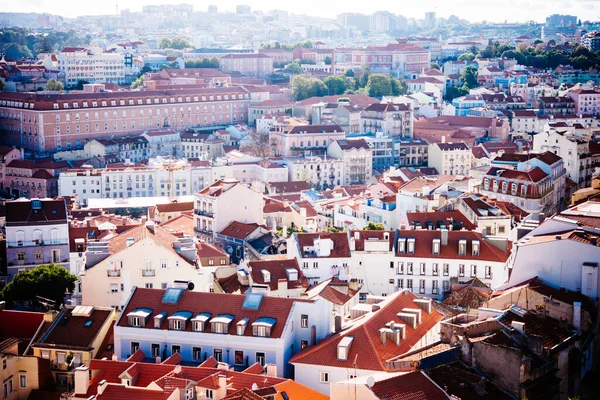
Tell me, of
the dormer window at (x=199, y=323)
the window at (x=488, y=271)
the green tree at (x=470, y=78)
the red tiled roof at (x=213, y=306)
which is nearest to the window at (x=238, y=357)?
Result: the red tiled roof at (x=213, y=306)

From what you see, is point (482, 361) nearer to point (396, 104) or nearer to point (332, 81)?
point (396, 104)

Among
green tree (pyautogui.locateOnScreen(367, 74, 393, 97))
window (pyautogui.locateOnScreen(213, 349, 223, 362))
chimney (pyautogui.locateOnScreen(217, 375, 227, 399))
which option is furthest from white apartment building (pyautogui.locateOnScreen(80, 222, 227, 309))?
green tree (pyautogui.locateOnScreen(367, 74, 393, 97))

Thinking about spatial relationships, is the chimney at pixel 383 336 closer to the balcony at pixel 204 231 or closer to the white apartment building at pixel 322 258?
the white apartment building at pixel 322 258

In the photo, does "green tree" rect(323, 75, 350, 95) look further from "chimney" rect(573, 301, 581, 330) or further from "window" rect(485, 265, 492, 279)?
"chimney" rect(573, 301, 581, 330)

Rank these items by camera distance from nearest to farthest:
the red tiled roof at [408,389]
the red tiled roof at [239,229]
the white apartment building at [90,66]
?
the red tiled roof at [408,389]
the red tiled roof at [239,229]
the white apartment building at [90,66]

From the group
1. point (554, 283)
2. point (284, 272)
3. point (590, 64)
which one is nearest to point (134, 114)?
point (590, 64)

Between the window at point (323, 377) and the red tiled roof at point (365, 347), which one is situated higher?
the red tiled roof at point (365, 347)

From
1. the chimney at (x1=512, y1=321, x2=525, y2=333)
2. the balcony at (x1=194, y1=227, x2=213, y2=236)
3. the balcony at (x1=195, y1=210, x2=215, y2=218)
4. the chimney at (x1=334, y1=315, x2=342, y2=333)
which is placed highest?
the chimney at (x1=512, y1=321, x2=525, y2=333)
